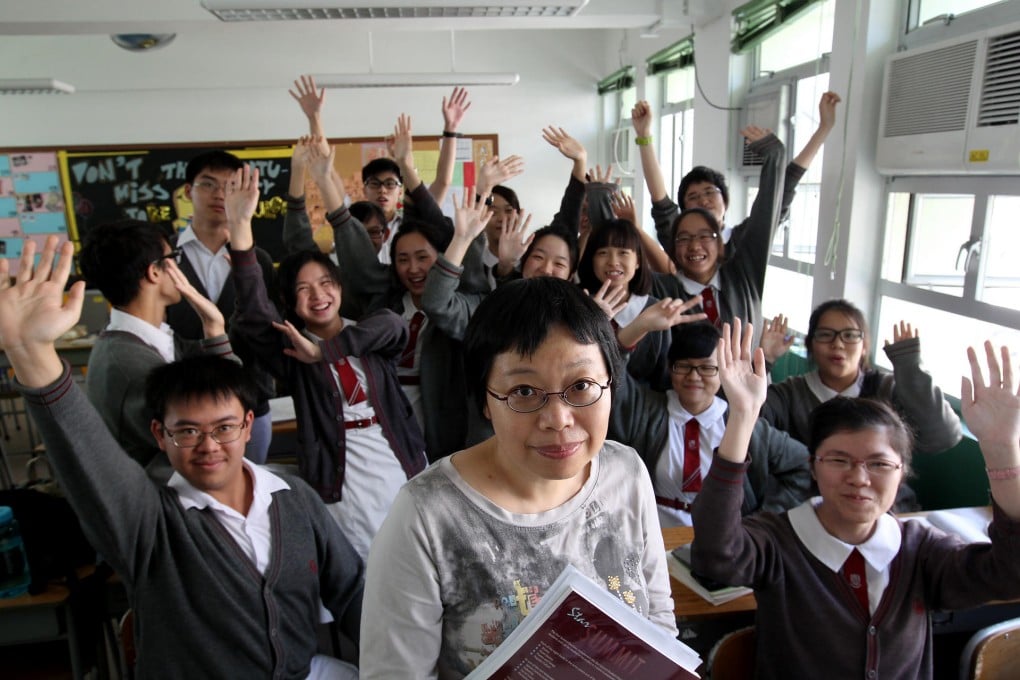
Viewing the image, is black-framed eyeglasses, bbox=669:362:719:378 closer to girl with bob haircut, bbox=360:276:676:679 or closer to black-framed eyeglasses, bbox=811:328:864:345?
black-framed eyeglasses, bbox=811:328:864:345

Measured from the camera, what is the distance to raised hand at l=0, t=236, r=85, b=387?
1019mm

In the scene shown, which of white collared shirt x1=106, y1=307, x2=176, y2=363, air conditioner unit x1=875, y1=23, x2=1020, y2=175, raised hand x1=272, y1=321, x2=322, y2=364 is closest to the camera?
white collared shirt x1=106, y1=307, x2=176, y2=363

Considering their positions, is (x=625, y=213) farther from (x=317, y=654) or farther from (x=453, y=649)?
(x=453, y=649)

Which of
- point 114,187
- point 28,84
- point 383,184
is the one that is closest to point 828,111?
point 383,184

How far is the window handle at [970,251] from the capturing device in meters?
2.36

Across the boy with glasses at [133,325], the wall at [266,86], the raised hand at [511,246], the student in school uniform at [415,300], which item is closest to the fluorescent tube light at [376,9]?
the student in school uniform at [415,300]

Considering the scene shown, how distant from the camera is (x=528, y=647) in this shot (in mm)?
756

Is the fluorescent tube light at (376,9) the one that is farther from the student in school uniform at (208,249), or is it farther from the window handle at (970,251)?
the window handle at (970,251)

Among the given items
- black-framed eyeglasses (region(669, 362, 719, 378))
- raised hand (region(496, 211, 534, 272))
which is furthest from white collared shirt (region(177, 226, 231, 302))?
black-framed eyeglasses (region(669, 362, 719, 378))

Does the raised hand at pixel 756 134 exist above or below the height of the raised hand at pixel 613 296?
above

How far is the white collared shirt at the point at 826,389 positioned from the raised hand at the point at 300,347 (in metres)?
1.64

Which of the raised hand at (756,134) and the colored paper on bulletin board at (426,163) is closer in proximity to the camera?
the raised hand at (756,134)

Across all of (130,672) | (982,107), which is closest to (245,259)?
(130,672)

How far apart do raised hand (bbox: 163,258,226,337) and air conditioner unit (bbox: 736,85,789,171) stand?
2.60m
